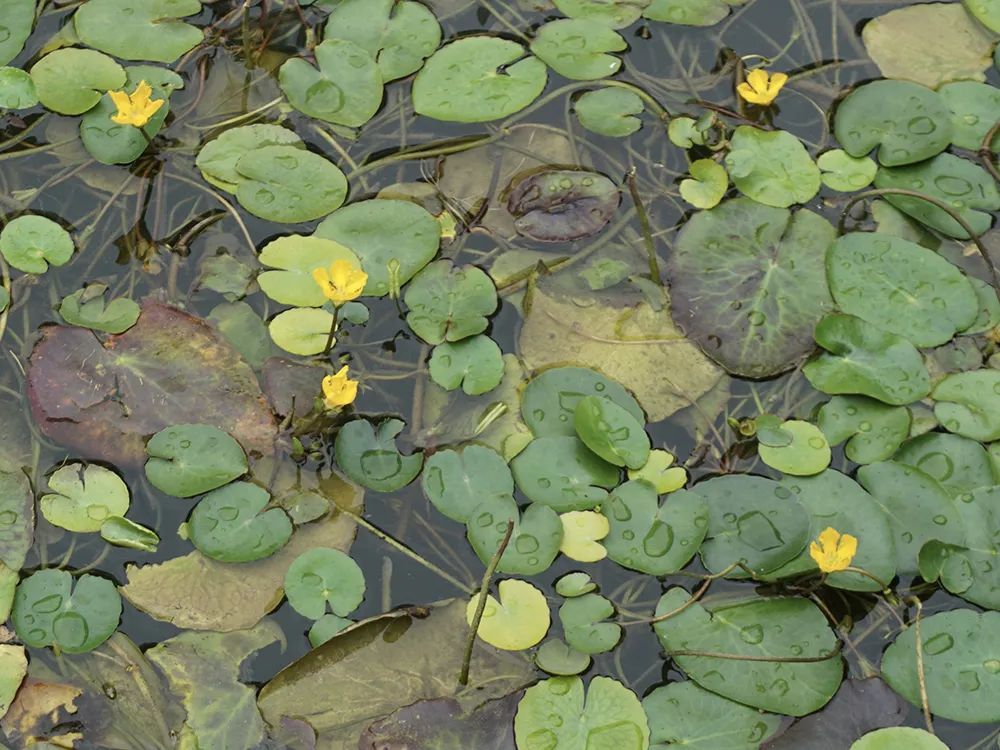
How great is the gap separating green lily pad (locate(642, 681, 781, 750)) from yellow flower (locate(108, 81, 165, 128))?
2.10 m

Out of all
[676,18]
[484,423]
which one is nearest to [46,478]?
[484,423]

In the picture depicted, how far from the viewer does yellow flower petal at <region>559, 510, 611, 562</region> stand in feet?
8.51

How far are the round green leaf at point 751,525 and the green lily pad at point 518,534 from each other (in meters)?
0.39

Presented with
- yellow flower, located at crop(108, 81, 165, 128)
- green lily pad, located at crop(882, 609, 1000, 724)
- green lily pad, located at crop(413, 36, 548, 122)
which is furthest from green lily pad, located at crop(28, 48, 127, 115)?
green lily pad, located at crop(882, 609, 1000, 724)

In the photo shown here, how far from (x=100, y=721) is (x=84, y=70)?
1931 mm

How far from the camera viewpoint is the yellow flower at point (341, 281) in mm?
2672

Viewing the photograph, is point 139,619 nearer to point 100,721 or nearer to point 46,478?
point 100,721

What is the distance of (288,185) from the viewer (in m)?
3.09

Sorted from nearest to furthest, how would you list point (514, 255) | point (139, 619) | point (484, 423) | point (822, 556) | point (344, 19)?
point (822, 556) → point (139, 619) → point (484, 423) → point (514, 255) → point (344, 19)

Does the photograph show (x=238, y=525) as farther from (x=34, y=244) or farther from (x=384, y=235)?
(x=34, y=244)

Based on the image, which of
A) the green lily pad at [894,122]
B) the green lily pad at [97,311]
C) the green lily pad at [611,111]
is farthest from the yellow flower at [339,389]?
the green lily pad at [894,122]

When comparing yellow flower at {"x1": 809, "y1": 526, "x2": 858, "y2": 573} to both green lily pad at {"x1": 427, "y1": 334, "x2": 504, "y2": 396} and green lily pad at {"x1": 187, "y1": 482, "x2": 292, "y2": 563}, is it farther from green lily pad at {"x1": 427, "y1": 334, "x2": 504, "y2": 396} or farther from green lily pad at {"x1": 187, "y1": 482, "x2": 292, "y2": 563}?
green lily pad at {"x1": 187, "y1": 482, "x2": 292, "y2": 563}

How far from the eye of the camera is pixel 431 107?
126 inches

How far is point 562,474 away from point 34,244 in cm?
166
